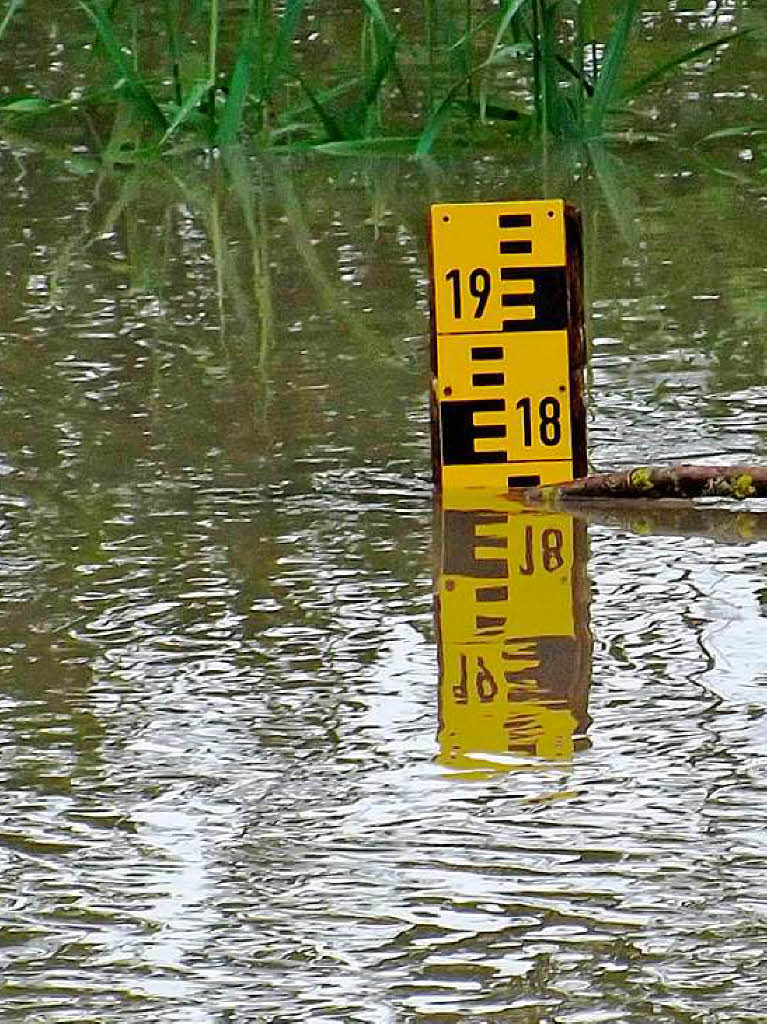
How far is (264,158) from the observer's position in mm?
7309

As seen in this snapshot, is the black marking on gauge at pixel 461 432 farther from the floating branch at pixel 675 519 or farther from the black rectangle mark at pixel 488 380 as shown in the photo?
the floating branch at pixel 675 519

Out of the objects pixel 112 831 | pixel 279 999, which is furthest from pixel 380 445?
pixel 279 999

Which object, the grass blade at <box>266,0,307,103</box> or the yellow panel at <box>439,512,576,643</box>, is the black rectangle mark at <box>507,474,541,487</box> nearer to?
the yellow panel at <box>439,512,576,643</box>

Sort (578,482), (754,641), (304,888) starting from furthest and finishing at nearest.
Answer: (578,482) → (754,641) → (304,888)

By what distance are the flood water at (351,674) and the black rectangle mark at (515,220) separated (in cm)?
48

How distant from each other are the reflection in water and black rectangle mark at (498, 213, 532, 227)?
469 millimetres

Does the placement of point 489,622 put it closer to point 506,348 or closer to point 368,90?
point 506,348

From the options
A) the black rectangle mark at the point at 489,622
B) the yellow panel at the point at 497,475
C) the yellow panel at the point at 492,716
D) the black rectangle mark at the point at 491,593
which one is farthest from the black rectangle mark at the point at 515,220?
the yellow panel at the point at 492,716

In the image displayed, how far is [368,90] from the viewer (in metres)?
7.25

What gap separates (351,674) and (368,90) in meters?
4.27

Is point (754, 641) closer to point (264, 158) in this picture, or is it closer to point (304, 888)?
point (304, 888)

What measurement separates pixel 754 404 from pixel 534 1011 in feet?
7.89

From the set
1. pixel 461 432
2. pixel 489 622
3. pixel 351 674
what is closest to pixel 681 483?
pixel 461 432

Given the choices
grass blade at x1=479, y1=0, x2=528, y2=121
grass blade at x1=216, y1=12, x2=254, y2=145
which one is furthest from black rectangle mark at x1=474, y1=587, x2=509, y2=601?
grass blade at x1=216, y1=12, x2=254, y2=145
